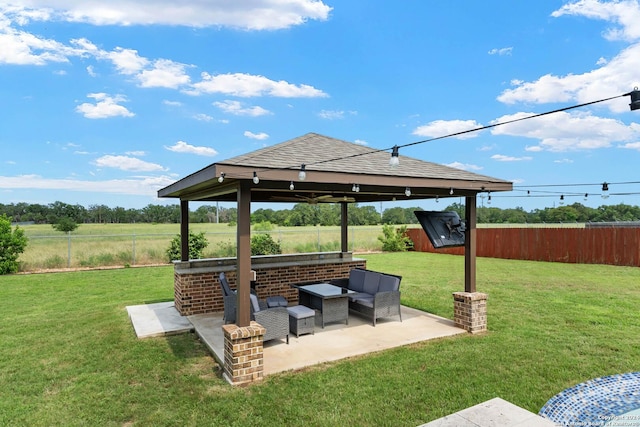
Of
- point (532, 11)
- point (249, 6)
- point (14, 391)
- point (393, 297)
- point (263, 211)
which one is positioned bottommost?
point (14, 391)

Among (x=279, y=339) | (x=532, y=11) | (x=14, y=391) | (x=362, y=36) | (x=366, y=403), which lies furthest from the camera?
(x=362, y=36)

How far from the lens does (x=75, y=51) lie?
12070mm

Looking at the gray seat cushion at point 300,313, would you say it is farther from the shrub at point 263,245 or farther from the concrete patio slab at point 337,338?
the shrub at point 263,245

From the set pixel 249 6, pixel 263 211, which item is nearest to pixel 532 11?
pixel 249 6

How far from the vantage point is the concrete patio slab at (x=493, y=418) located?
3.24m

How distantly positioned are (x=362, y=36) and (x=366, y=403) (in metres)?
9.91

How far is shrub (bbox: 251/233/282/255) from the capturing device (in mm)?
15906

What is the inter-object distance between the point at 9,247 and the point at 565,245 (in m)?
22.4

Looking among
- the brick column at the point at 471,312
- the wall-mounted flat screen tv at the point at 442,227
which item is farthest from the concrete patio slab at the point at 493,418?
the wall-mounted flat screen tv at the point at 442,227

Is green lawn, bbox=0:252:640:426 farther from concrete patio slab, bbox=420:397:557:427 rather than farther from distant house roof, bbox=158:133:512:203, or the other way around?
distant house roof, bbox=158:133:512:203

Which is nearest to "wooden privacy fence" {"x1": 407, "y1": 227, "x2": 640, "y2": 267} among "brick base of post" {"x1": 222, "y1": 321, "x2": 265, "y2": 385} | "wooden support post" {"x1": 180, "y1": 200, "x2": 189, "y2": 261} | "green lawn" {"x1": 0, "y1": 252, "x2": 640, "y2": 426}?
"green lawn" {"x1": 0, "y1": 252, "x2": 640, "y2": 426}

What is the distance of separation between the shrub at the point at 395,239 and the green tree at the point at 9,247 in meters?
17.0

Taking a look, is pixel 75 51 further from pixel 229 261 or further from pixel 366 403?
pixel 366 403

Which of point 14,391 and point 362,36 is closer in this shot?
point 14,391
